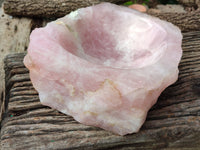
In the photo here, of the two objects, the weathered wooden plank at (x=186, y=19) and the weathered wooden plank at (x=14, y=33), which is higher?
the weathered wooden plank at (x=186, y=19)

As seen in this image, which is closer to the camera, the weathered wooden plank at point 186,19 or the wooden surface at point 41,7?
the weathered wooden plank at point 186,19

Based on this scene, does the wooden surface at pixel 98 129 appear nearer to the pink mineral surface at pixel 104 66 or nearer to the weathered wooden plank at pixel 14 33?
the pink mineral surface at pixel 104 66

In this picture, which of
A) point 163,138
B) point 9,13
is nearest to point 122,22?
point 163,138

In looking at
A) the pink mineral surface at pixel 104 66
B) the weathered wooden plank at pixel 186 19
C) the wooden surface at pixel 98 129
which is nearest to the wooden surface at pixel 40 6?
the weathered wooden plank at pixel 186 19

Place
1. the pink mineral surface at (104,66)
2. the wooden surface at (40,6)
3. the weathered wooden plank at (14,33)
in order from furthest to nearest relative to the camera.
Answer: the wooden surface at (40,6)
the weathered wooden plank at (14,33)
the pink mineral surface at (104,66)

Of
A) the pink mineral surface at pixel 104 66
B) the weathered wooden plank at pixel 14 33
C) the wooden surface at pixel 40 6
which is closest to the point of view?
the pink mineral surface at pixel 104 66

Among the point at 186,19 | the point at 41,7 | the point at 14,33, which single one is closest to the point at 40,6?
the point at 41,7
